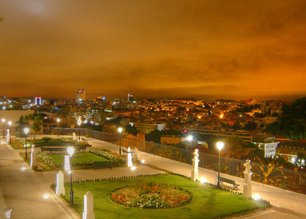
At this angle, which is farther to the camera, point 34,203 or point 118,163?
point 118,163

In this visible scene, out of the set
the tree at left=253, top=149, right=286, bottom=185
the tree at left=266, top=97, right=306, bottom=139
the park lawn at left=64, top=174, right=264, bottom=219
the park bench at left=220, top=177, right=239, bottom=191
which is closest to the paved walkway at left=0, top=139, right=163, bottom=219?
the park lawn at left=64, top=174, right=264, bottom=219

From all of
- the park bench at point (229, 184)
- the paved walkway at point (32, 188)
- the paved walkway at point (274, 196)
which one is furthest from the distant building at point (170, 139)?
the park bench at point (229, 184)

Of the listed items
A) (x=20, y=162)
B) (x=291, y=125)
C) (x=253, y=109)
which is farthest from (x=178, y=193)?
(x=253, y=109)

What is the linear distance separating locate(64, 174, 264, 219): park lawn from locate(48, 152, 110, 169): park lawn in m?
4.60

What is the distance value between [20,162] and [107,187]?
948cm

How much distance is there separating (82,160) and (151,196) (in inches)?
447

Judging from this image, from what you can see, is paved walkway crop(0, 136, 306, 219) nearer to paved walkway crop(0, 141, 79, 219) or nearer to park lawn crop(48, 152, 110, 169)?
paved walkway crop(0, 141, 79, 219)

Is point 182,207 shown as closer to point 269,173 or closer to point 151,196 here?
point 151,196

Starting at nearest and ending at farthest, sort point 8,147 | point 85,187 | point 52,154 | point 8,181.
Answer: point 85,187 → point 8,181 → point 52,154 → point 8,147

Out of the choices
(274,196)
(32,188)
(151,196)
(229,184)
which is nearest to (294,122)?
(229,184)

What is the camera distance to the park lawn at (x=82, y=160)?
74.1ft

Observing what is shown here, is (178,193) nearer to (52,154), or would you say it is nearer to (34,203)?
(34,203)

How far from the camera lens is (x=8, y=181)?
18234mm

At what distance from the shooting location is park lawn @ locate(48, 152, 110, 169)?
22578mm
